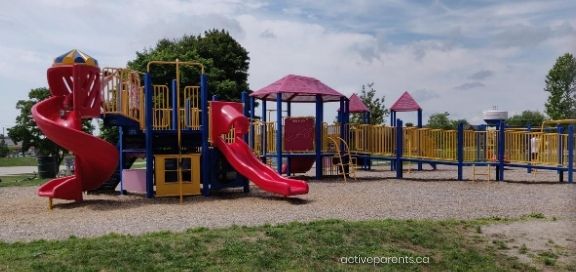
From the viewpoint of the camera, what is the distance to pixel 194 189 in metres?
13.0

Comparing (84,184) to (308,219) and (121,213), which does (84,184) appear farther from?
(308,219)

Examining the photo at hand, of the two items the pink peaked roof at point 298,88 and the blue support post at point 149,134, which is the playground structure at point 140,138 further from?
the pink peaked roof at point 298,88

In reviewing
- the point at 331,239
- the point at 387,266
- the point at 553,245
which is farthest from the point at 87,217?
the point at 553,245

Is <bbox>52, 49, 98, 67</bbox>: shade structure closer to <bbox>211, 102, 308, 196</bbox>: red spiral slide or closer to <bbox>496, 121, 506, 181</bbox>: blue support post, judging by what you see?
<bbox>211, 102, 308, 196</bbox>: red spiral slide

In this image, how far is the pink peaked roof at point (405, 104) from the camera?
24859 millimetres

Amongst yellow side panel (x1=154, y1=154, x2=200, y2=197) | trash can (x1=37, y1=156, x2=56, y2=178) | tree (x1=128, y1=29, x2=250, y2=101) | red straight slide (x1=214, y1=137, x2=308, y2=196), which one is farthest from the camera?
tree (x1=128, y1=29, x2=250, y2=101)

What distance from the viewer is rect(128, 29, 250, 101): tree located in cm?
3630

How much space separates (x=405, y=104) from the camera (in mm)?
24984

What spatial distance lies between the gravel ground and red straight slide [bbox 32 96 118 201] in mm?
391

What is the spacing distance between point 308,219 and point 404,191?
221 inches

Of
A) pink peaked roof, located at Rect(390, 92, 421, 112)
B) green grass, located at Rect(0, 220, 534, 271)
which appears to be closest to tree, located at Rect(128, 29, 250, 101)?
pink peaked roof, located at Rect(390, 92, 421, 112)

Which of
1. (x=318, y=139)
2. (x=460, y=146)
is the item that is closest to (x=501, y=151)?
(x=460, y=146)

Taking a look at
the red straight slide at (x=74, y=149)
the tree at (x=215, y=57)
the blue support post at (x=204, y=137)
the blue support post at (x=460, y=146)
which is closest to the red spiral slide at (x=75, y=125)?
the red straight slide at (x=74, y=149)

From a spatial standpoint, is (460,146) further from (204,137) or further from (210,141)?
(204,137)
